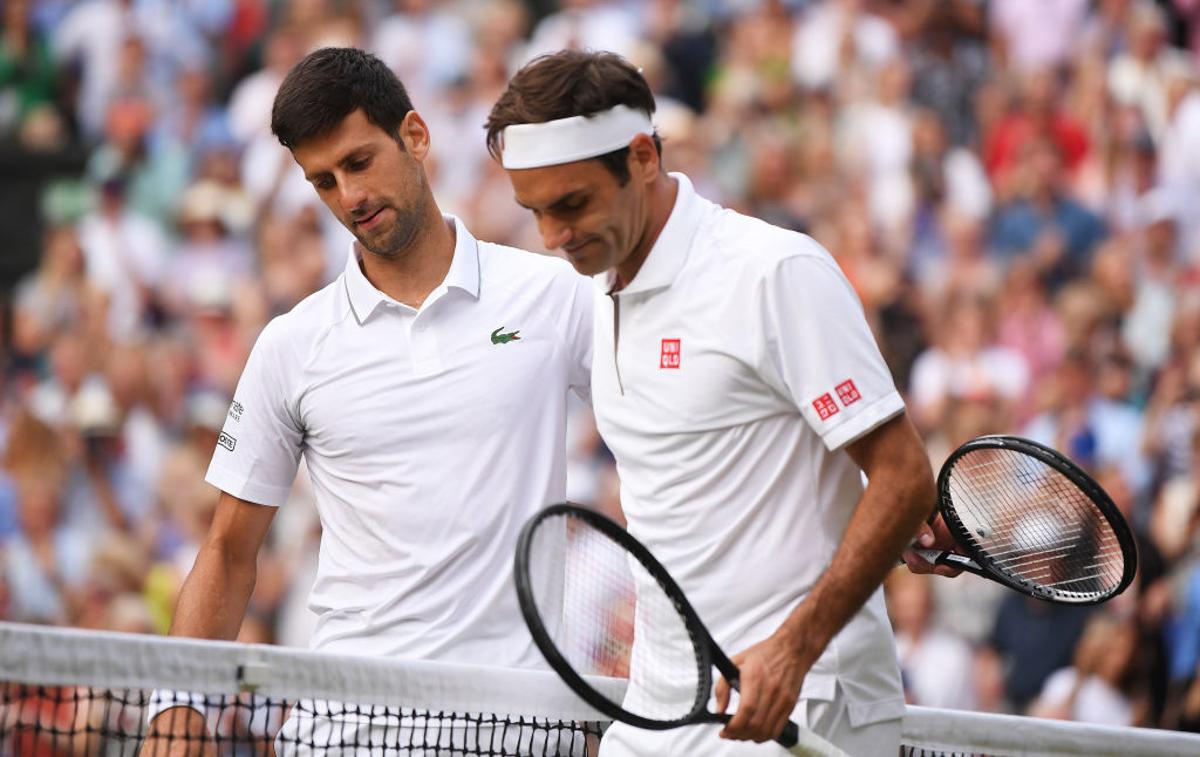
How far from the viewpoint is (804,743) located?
3166mm

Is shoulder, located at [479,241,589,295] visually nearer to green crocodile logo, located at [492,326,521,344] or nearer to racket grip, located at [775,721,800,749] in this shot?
green crocodile logo, located at [492,326,521,344]

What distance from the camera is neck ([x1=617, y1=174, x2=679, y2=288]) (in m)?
3.38

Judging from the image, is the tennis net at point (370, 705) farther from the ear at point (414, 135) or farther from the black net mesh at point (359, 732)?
the ear at point (414, 135)

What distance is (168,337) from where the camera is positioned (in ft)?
33.1

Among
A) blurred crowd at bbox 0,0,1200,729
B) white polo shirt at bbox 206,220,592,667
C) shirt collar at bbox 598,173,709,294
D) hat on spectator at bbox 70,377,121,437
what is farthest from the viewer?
hat on spectator at bbox 70,377,121,437

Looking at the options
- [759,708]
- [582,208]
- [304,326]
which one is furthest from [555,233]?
[304,326]

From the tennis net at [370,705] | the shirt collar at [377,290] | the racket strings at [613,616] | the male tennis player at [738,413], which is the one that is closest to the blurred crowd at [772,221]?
the tennis net at [370,705]

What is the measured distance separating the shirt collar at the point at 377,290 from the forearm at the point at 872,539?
133 cm

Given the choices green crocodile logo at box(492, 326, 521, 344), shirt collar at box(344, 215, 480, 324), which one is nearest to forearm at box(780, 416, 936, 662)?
green crocodile logo at box(492, 326, 521, 344)

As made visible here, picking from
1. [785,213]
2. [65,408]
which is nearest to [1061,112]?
[785,213]

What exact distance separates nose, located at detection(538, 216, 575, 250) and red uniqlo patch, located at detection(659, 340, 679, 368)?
259 mm

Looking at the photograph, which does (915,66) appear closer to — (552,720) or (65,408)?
(65,408)

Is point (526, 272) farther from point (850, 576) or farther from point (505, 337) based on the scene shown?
point (850, 576)

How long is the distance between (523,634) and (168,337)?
6.44m
